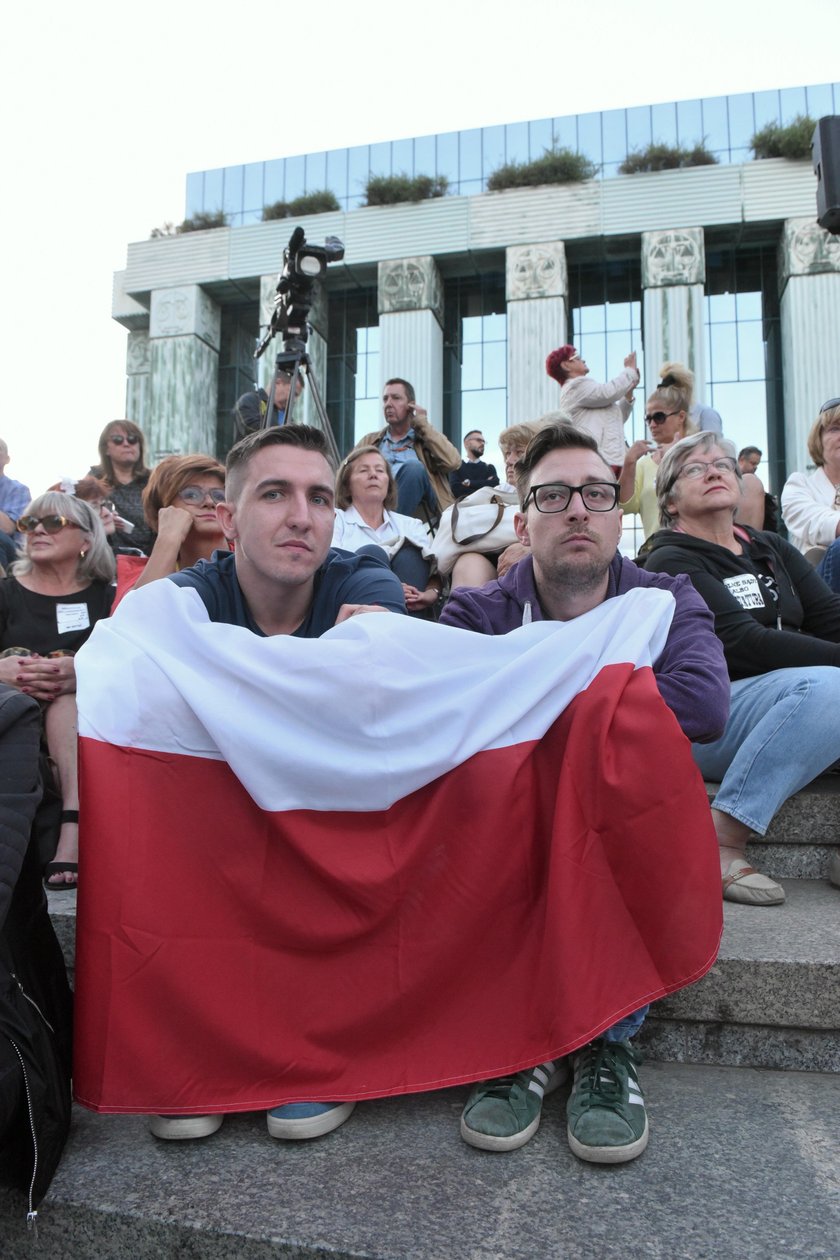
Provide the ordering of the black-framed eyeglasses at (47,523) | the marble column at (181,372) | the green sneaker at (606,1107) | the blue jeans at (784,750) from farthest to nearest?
the marble column at (181,372), the black-framed eyeglasses at (47,523), the blue jeans at (784,750), the green sneaker at (606,1107)

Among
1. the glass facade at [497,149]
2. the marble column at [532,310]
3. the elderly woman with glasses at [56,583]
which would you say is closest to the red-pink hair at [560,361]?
the elderly woman with glasses at [56,583]

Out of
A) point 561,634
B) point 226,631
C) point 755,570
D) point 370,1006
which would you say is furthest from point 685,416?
point 370,1006

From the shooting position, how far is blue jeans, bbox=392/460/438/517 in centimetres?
537

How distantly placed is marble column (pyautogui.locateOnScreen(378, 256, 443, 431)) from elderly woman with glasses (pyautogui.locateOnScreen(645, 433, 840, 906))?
1742cm

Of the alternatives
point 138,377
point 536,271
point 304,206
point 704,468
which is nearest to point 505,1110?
point 704,468

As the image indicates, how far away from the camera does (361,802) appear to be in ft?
6.12

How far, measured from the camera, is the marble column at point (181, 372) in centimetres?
2105

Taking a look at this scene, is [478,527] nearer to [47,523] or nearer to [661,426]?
[661,426]

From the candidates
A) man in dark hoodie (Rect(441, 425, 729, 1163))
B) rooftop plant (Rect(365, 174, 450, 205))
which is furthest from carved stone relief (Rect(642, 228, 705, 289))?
man in dark hoodie (Rect(441, 425, 729, 1163))

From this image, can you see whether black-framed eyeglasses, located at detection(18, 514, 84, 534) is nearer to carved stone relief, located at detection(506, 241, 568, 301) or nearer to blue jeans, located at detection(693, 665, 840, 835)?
blue jeans, located at detection(693, 665, 840, 835)

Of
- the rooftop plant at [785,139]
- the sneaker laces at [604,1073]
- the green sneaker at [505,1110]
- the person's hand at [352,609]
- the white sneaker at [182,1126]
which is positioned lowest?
the white sneaker at [182,1126]

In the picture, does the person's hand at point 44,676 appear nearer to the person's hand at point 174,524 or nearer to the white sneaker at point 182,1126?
the person's hand at point 174,524

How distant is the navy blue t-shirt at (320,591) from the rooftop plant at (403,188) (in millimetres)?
20417

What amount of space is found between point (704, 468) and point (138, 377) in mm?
21310
